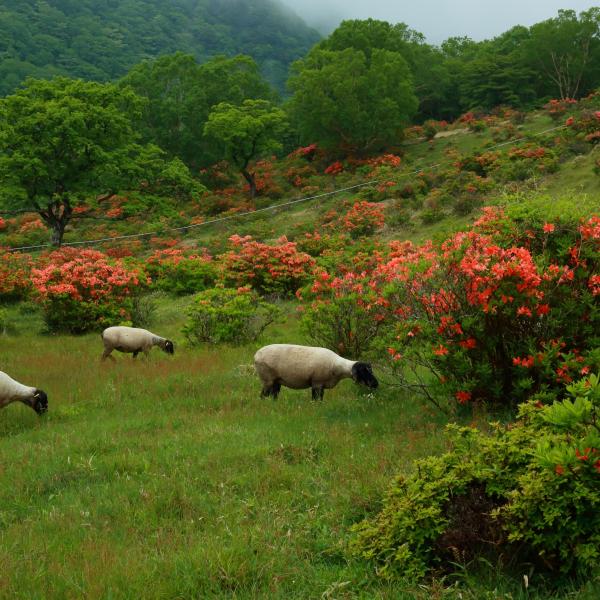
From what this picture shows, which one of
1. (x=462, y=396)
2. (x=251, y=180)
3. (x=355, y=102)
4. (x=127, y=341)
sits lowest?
(x=127, y=341)

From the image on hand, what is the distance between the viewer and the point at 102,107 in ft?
105

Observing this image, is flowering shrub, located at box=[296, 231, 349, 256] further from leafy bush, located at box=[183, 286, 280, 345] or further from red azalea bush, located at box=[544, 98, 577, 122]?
red azalea bush, located at box=[544, 98, 577, 122]

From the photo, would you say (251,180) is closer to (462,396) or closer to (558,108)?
(558,108)

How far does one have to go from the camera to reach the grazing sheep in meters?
8.77

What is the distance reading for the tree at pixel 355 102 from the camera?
141 ft

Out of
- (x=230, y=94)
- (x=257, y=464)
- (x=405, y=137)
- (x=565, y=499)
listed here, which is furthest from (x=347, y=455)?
(x=230, y=94)

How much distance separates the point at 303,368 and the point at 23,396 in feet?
13.9

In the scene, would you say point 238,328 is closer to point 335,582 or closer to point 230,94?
point 335,582

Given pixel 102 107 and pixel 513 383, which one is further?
pixel 102 107

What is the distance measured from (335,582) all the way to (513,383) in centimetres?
373

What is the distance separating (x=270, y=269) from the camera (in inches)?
805

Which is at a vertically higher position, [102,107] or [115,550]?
[102,107]

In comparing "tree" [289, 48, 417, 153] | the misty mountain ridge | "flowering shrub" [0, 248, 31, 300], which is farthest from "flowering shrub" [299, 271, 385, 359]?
the misty mountain ridge

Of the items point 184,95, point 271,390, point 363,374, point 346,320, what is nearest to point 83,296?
point 346,320
